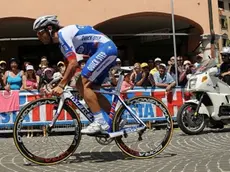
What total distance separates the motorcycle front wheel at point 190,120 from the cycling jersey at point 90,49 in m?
3.62

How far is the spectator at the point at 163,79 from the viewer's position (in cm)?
1188

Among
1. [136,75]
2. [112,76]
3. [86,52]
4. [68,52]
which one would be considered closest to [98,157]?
[86,52]

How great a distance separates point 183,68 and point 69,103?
302 inches

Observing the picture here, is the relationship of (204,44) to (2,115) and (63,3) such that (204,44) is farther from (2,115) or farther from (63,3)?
(2,115)

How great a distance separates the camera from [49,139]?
20.8 feet

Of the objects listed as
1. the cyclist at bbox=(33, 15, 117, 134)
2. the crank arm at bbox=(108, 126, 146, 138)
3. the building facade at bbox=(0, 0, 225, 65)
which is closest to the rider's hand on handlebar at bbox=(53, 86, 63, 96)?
the cyclist at bbox=(33, 15, 117, 134)

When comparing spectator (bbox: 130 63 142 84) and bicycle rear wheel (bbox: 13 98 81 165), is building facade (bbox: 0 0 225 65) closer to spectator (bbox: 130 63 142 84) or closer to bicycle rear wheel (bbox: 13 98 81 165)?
spectator (bbox: 130 63 142 84)

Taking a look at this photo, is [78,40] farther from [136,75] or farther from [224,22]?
[224,22]

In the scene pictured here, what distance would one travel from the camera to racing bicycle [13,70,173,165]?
6.09 m

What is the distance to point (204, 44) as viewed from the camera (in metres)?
19.4

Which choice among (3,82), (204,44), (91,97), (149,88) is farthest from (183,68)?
(91,97)

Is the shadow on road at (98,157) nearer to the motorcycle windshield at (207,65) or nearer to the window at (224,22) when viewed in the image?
the motorcycle windshield at (207,65)

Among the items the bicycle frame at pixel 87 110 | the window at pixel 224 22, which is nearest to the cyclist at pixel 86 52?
the bicycle frame at pixel 87 110

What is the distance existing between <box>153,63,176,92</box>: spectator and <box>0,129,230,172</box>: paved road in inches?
151
